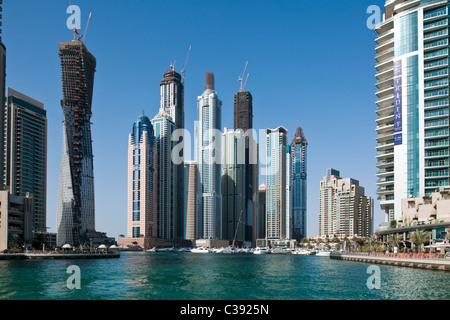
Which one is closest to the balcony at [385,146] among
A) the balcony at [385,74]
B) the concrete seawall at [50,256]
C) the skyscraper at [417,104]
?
the skyscraper at [417,104]

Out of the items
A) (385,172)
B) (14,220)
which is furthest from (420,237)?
(14,220)

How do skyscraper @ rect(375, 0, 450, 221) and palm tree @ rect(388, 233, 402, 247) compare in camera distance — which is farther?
skyscraper @ rect(375, 0, 450, 221)

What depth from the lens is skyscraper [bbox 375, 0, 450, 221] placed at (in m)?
123

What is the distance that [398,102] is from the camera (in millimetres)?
128375

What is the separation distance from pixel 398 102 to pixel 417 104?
16.8ft

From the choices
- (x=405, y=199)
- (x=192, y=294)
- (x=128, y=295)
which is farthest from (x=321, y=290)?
(x=405, y=199)

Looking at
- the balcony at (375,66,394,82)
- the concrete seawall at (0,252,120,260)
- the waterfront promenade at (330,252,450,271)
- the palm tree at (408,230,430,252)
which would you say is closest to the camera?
the waterfront promenade at (330,252,450,271)

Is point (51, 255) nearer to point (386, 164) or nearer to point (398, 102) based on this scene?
point (386, 164)

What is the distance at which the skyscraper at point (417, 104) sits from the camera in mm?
122938

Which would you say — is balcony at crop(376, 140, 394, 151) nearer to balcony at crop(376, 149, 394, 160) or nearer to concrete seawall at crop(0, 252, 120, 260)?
balcony at crop(376, 149, 394, 160)

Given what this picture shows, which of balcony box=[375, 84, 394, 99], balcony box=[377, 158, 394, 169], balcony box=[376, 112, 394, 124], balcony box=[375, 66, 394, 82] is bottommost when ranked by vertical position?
balcony box=[377, 158, 394, 169]

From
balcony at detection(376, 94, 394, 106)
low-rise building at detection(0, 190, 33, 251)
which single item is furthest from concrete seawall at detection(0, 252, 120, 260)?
balcony at detection(376, 94, 394, 106)

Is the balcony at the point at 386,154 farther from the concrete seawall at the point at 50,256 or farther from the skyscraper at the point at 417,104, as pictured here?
the concrete seawall at the point at 50,256
